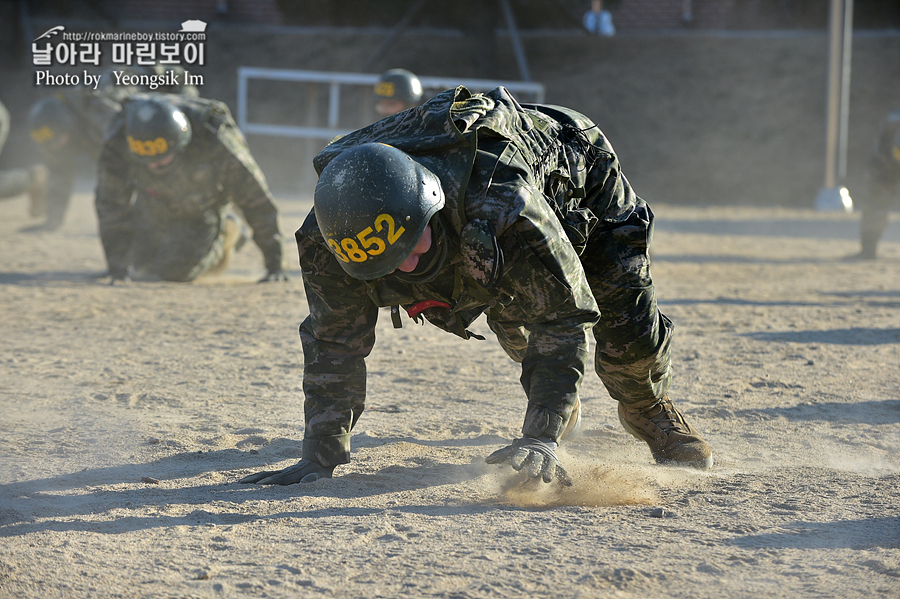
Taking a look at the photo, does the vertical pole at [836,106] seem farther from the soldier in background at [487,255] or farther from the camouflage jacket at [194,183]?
the soldier in background at [487,255]

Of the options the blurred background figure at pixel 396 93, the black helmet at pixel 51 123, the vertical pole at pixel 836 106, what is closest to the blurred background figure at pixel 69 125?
the black helmet at pixel 51 123

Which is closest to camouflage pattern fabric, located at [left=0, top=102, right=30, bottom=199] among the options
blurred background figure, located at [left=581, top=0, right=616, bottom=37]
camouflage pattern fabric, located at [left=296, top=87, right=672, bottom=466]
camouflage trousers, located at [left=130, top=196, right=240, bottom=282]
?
camouflage trousers, located at [left=130, top=196, right=240, bottom=282]

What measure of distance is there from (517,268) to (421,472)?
3.62ft

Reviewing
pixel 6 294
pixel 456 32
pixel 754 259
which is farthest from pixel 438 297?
pixel 456 32

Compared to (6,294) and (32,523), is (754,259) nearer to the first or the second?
(6,294)

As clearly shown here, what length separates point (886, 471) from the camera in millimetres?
3713

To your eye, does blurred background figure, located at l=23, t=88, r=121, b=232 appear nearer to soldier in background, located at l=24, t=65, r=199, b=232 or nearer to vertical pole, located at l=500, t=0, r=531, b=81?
soldier in background, located at l=24, t=65, r=199, b=232

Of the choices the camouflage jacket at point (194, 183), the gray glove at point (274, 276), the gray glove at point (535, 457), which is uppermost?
the camouflage jacket at point (194, 183)

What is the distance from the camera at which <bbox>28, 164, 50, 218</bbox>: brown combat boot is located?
11.9 m

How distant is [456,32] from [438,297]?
15418 mm

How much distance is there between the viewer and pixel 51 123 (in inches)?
407

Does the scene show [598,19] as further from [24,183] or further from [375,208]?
[375,208]

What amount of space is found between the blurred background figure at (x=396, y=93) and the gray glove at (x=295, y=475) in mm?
6659

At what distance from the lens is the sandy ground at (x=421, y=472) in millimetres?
2697
